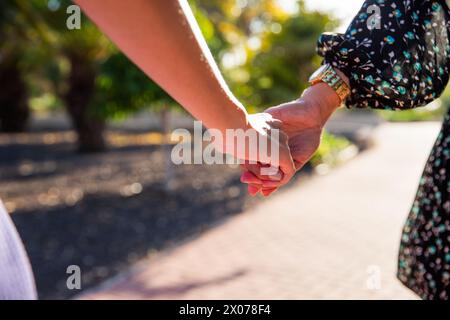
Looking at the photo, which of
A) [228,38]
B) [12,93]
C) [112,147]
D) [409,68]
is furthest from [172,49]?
[12,93]

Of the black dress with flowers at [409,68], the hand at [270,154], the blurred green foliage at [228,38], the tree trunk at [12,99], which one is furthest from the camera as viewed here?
the tree trunk at [12,99]

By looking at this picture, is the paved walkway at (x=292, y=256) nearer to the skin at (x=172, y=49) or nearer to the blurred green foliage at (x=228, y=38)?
the skin at (x=172, y=49)

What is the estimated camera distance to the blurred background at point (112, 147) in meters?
6.40

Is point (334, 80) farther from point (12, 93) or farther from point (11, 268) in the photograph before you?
point (12, 93)

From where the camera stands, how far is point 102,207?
25.9 ft

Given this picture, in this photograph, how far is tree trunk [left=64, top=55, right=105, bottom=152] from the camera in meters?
13.4

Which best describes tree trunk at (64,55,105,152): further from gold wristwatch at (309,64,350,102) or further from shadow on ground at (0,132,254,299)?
gold wristwatch at (309,64,350,102)

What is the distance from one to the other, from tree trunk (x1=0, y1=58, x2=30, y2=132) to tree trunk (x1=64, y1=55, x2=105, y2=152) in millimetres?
5473

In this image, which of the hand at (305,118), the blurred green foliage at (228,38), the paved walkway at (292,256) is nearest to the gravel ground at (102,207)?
the paved walkway at (292,256)

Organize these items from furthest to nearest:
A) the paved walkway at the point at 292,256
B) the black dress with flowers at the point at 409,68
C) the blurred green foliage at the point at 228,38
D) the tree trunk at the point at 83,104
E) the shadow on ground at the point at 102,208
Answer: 1. the tree trunk at the point at 83,104
2. the blurred green foliage at the point at 228,38
3. the shadow on ground at the point at 102,208
4. the paved walkway at the point at 292,256
5. the black dress with flowers at the point at 409,68

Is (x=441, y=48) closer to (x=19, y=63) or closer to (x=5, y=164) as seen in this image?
(x=5, y=164)

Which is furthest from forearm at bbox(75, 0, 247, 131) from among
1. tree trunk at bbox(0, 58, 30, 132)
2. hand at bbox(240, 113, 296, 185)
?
tree trunk at bbox(0, 58, 30, 132)

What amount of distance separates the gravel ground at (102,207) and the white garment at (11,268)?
3.78m
